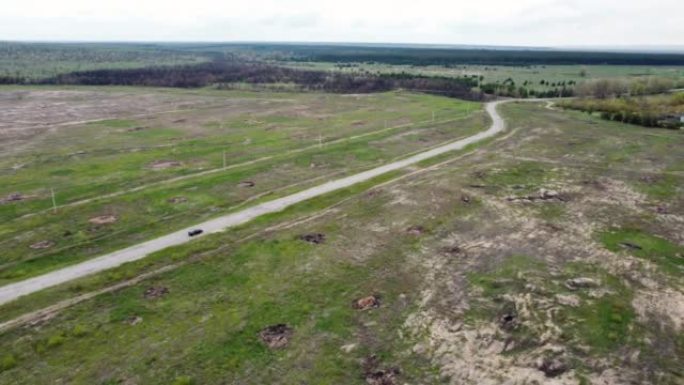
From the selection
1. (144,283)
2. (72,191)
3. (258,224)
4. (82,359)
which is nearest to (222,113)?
(72,191)

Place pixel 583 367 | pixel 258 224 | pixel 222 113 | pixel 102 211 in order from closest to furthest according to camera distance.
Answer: pixel 583 367, pixel 258 224, pixel 102 211, pixel 222 113

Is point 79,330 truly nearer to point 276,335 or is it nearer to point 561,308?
point 276,335

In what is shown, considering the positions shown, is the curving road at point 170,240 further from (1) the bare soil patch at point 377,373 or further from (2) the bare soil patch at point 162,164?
(2) the bare soil patch at point 162,164

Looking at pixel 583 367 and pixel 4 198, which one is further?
pixel 4 198

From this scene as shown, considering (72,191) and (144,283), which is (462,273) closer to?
(144,283)

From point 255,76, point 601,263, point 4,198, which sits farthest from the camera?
point 255,76

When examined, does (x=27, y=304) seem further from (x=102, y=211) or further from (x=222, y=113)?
(x=222, y=113)

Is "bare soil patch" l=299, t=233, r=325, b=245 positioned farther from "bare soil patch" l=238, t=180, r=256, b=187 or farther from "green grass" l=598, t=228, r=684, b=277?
"green grass" l=598, t=228, r=684, b=277

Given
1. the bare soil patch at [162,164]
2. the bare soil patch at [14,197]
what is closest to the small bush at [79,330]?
the bare soil patch at [14,197]
